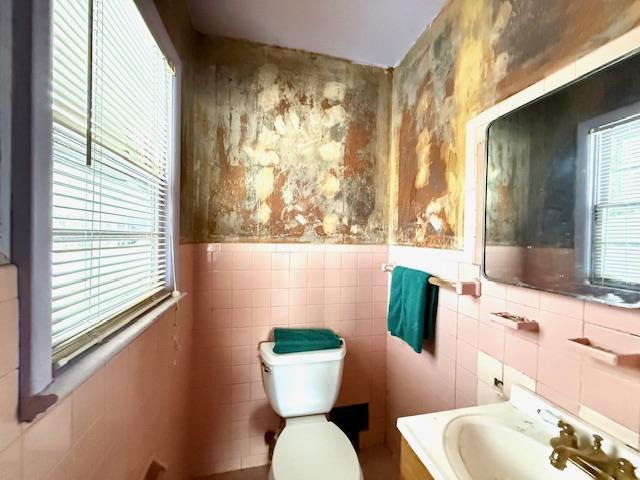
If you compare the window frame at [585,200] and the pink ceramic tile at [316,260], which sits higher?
the window frame at [585,200]

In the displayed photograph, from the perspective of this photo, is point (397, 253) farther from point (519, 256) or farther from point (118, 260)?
point (118, 260)

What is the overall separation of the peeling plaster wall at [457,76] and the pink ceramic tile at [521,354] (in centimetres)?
46

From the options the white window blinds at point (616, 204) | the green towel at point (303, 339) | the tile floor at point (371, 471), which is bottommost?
the tile floor at point (371, 471)

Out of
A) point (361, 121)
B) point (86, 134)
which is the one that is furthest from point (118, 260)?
point (361, 121)

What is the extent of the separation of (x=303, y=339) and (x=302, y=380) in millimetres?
218

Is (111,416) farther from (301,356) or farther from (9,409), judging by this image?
(301,356)

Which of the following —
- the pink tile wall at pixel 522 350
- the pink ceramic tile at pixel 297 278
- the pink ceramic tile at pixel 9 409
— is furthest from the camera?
the pink ceramic tile at pixel 297 278

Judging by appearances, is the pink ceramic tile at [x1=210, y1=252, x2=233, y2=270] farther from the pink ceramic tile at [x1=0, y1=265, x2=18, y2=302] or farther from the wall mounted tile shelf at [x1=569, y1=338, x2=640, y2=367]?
the wall mounted tile shelf at [x1=569, y1=338, x2=640, y2=367]

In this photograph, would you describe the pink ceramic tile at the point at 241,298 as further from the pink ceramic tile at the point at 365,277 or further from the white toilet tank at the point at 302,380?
the pink ceramic tile at the point at 365,277

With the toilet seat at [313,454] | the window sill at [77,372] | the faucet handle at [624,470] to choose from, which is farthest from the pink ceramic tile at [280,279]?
the faucet handle at [624,470]

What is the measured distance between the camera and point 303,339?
1.67 m

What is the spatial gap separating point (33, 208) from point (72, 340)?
34 centimetres

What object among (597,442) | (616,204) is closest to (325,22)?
(616,204)

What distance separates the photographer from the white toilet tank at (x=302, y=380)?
1.53 meters
